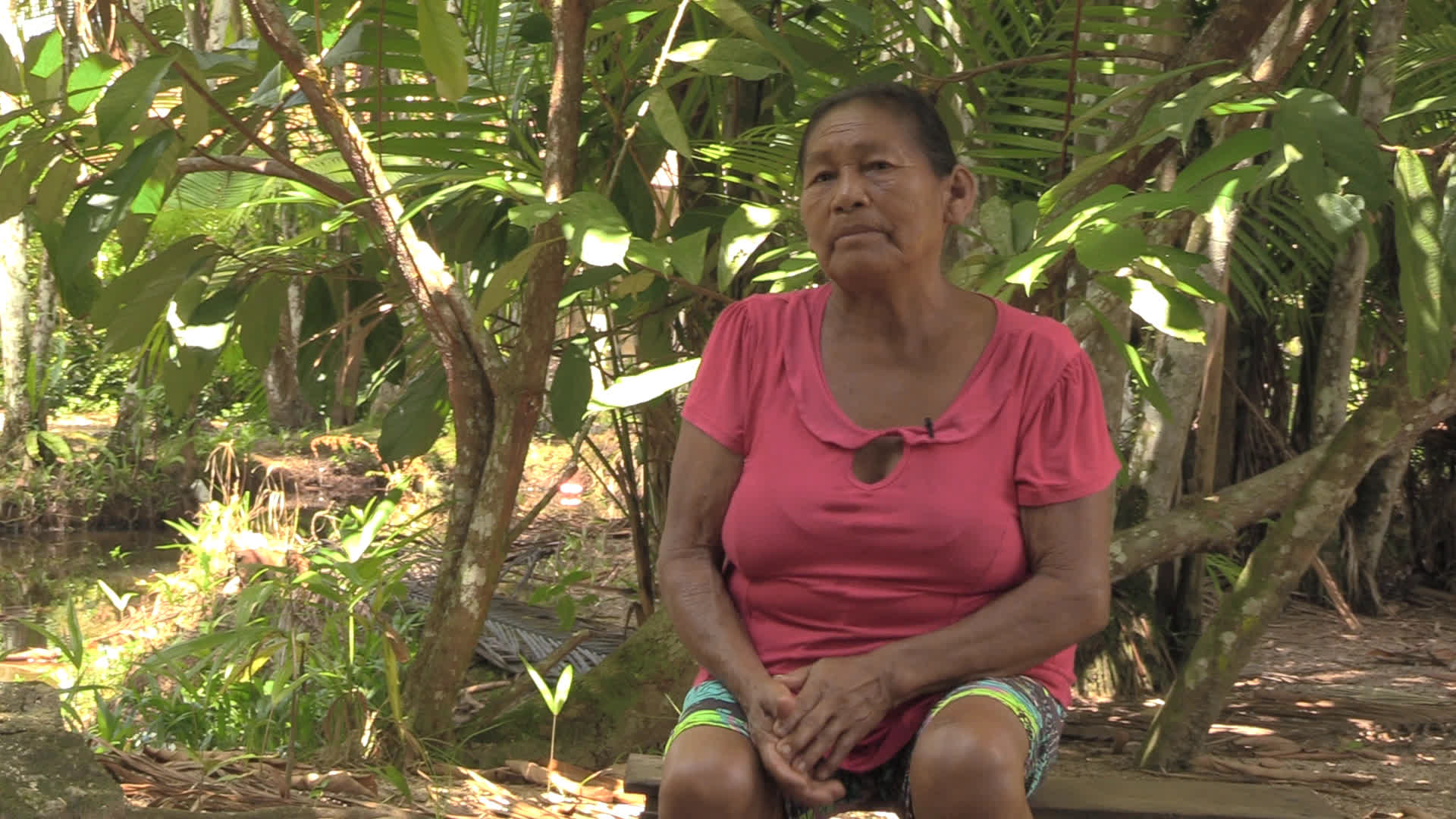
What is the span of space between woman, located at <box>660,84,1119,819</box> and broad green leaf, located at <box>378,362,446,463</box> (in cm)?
125

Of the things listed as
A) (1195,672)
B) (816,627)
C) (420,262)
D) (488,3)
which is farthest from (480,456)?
(1195,672)

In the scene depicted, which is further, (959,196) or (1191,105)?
(959,196)

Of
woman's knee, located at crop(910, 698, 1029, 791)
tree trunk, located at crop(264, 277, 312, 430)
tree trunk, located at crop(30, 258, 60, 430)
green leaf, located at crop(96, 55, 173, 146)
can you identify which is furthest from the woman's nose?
tree trunk, located at crop(30, 258, 60, 430)

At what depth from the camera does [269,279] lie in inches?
122

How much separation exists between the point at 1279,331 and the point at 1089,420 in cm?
449

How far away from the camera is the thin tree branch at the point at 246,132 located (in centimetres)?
255

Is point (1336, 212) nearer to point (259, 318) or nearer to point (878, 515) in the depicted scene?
point (878, 515)

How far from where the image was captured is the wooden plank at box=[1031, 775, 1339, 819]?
1.97 meters

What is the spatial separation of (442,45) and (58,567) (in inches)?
276

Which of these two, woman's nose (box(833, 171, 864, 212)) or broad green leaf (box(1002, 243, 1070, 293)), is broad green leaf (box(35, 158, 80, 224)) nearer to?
woman's nose (box(833, 171, 864, 212))

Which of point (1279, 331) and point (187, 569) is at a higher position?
point (1279, 331)

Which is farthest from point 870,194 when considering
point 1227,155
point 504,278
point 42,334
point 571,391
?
point 42,334

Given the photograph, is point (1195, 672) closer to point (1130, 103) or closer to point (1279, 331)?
point (1130, 103)

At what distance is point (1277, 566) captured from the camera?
9.56 feet
